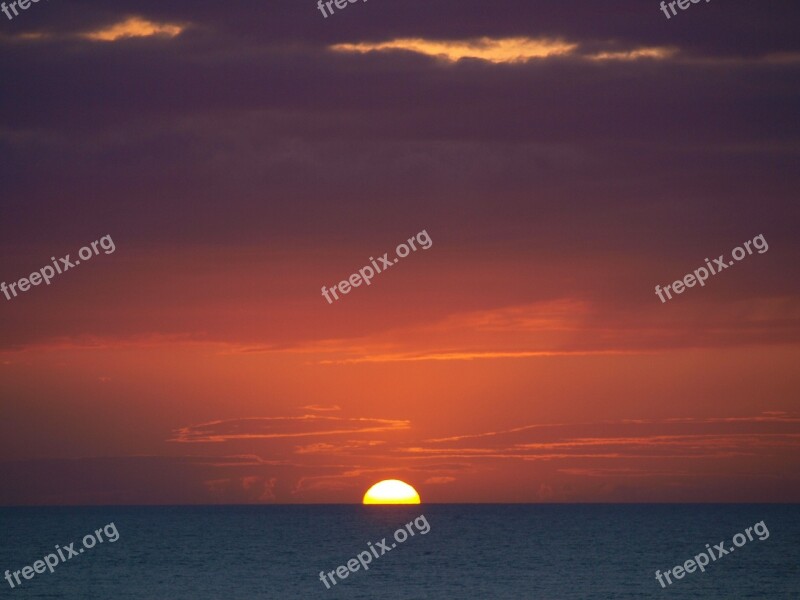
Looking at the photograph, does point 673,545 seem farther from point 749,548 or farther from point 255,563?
point 255,563

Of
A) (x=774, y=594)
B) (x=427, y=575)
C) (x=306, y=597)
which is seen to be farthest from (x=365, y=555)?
(x=774, y=594)

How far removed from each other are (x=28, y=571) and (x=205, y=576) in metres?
14.3

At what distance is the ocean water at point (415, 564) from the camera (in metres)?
77.6

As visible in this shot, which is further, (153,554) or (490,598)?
(153,554)

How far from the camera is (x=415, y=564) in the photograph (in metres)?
101

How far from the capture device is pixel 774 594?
247 ft

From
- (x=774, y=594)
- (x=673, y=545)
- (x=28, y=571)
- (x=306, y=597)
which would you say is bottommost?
(x=673, y=545)

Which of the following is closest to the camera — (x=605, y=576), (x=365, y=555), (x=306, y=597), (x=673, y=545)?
(x=306, y=597)

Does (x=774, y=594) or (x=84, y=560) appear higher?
(x=84, y=560)

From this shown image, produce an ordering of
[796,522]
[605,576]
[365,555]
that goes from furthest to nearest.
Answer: [796,522] < [365,555] < [605,576]

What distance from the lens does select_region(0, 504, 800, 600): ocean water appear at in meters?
77.6

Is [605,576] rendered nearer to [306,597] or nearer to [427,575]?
[427,575]

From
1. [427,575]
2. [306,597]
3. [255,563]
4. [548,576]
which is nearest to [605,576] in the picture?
[548,576]

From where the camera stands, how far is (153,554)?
116 metres
